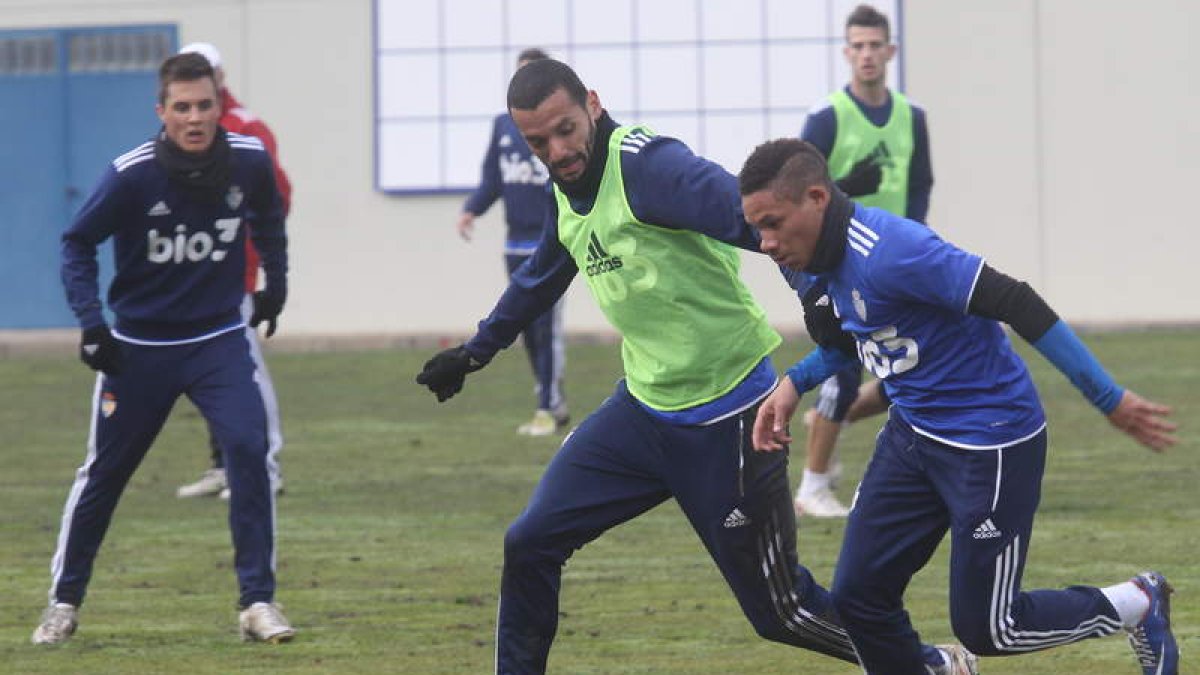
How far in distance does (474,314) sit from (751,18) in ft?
12.2

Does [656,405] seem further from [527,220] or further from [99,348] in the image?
[527,220]

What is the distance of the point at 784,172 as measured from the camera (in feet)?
21.4

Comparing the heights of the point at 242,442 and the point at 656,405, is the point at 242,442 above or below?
below

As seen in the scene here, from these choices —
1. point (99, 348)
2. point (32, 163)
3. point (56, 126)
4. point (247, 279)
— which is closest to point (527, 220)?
point (247, 279)

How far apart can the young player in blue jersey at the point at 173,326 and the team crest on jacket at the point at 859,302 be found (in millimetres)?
2888

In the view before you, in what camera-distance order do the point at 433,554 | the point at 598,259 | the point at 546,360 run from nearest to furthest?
1. the point at 598,259
2. the point at 433,554
3. the point at 546,360

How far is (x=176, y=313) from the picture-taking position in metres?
8.84

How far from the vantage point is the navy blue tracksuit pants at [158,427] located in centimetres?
876

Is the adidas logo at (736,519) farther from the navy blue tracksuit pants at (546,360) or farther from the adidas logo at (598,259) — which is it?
the navy blue tracksuit pants at (546,360)

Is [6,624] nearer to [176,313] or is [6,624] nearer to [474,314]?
[176,313]

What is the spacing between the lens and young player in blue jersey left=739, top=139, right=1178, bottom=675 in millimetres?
6398

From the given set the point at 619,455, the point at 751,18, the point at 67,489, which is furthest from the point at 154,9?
the point at 619,455

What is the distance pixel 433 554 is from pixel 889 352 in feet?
14.8

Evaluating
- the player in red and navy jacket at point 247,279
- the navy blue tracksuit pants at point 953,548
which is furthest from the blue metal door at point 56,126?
the navy blue tracksuit pants at point 953,548
